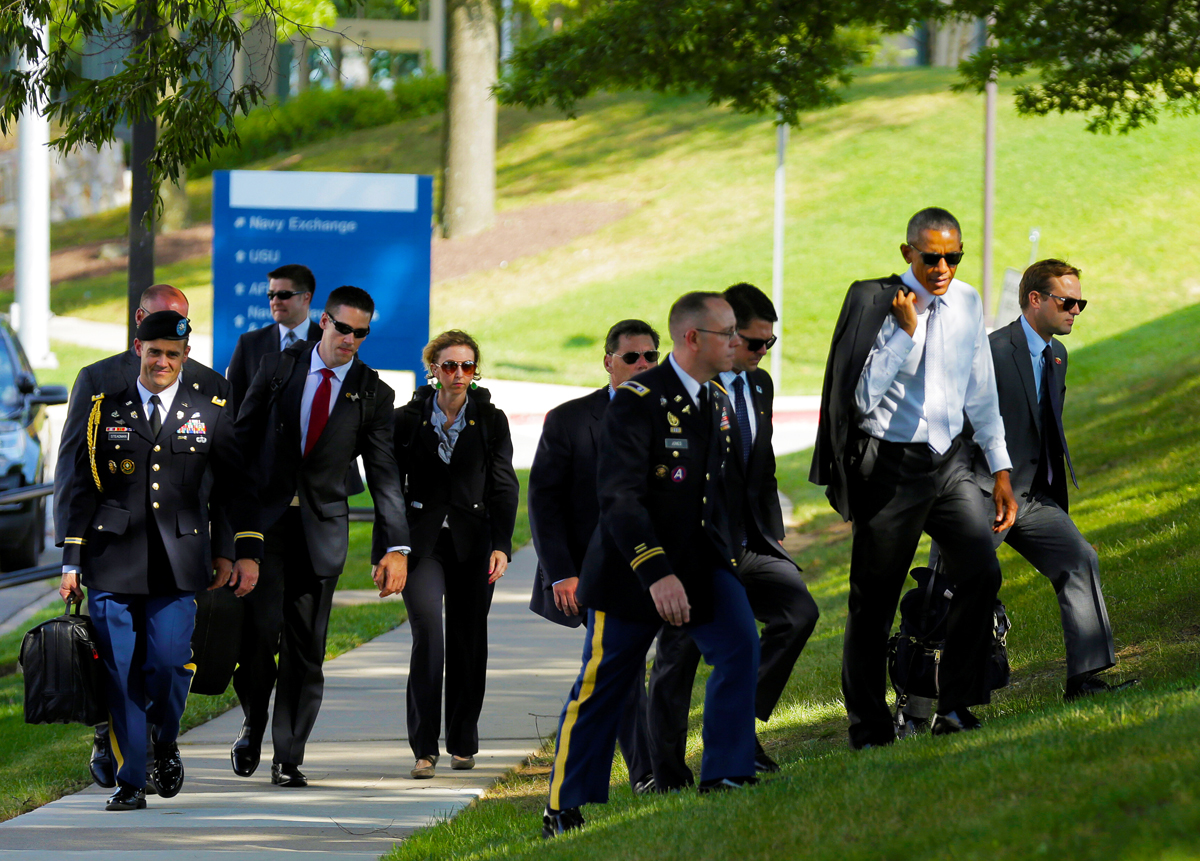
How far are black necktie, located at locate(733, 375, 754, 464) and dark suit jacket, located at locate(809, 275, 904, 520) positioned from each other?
0.88 ft

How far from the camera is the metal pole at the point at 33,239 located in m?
26.5

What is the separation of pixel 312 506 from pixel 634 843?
2.66 m

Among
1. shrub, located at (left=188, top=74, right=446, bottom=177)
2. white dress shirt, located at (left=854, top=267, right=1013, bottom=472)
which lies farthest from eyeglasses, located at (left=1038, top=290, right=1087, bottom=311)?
shrub, located at (left=188, top=74, right=446, bottom=177)

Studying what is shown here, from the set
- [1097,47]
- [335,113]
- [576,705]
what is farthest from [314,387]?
[335,113]

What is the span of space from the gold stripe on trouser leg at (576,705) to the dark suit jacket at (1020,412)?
218cm

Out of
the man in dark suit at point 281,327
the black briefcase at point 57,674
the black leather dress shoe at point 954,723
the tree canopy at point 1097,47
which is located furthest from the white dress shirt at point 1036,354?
the tree canopy at point 1097,47

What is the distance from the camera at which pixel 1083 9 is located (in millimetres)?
10516

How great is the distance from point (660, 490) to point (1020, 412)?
84.2 inches

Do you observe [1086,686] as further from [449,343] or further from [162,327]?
[162,327]

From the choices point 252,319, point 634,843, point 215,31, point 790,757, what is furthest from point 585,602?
point 252,319

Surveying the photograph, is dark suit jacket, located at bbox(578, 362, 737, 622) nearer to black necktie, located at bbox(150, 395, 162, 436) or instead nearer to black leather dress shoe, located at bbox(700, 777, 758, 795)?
black leather dress shoe, located at bbox(700, 777, 758, 795)

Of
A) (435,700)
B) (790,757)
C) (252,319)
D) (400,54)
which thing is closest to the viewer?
(790,757)

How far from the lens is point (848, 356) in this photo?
5.77m

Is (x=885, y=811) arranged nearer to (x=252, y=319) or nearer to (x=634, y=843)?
(x=634, y=843)
